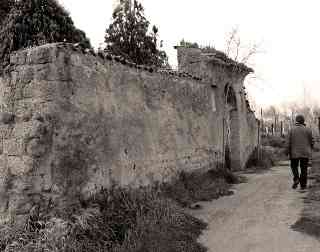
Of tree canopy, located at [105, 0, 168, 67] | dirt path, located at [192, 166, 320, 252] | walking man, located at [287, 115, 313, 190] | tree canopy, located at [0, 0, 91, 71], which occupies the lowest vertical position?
dirt path, located at [192, 166, 320, 252]

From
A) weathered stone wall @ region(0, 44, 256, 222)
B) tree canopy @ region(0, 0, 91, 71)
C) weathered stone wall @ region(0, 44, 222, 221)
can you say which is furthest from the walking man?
tree canopy @ region(0, 0, 91, 71)

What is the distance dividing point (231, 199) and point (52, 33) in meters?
5.22

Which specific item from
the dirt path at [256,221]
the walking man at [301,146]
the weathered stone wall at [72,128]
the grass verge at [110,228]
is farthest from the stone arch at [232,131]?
the grass verge at [110,228]

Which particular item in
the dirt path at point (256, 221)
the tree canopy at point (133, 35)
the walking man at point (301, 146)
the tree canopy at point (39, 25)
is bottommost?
the dirt path at point (256, 221)

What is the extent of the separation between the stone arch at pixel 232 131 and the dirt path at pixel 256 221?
349cm

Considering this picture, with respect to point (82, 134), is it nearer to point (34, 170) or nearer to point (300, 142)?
point (34, 170)

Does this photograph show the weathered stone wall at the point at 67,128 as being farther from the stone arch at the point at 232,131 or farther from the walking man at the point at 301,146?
the stone arch at the point at 232,131

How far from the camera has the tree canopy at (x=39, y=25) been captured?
330 inches

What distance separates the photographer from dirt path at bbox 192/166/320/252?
18.4 ft

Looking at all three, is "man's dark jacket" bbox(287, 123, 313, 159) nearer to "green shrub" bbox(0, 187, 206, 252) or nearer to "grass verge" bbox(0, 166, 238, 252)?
"grass verge" bbox(0, 166, 238, 252)

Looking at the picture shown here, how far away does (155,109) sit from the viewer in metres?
8.32

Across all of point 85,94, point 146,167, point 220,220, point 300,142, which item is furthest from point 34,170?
point 300,142

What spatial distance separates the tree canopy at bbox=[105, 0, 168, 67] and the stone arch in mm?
11592

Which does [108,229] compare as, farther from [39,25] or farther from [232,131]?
[232,131]
